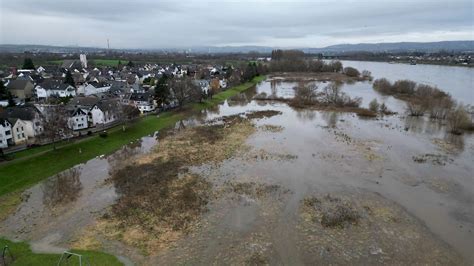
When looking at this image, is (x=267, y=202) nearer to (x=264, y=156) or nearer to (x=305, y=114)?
(x=264, y=156)

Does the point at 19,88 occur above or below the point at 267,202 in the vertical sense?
above

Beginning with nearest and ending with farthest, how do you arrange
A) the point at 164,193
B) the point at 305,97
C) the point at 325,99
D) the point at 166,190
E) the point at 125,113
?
1. the point at 164,193
2. the point at 166,190
3. the point at 125,113
4. the point at 305,97
5. the point at 325,99

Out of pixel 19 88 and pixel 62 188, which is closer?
pixel 62 188

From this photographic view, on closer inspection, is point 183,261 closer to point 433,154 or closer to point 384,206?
point 384,206

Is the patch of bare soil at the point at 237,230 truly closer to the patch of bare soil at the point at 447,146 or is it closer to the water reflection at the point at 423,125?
the patch of bare soil at the point at 447,146

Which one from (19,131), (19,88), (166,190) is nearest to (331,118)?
(166,190)
